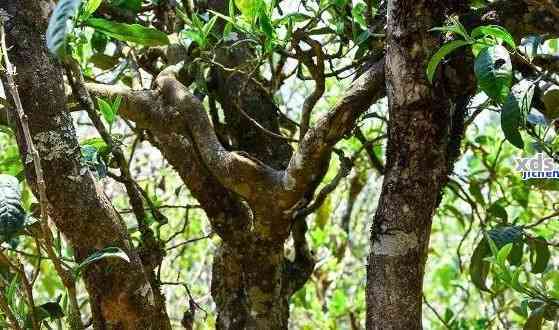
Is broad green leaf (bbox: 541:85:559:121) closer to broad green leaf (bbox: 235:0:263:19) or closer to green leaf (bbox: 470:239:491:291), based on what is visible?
green leaf (bbox: 470:239:491:291)

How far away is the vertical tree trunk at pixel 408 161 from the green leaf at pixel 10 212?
424mm

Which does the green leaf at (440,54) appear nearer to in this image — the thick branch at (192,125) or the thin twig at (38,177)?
the thick branch at (192,125)

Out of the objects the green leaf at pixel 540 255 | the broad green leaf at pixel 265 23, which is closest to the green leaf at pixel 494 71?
the broad green leaf at pixel 265 23

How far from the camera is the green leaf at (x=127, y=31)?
0.88 meters

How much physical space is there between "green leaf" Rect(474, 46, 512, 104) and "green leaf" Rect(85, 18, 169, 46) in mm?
410

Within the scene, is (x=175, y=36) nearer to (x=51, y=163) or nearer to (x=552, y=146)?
(x=51, y=163)

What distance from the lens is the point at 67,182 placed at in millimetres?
854

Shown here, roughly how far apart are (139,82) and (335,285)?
1322 millimetres

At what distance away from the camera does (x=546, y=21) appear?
0.86 meters

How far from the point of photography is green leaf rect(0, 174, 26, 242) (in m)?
0.76

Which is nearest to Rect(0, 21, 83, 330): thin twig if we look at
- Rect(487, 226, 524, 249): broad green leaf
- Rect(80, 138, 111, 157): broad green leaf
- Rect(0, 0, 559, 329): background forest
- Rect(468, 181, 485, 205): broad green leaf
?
Rect(0, 0, 559, 329): background forest

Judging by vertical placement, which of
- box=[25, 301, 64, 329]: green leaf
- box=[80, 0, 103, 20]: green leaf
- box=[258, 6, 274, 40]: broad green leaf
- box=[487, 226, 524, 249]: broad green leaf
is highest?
box=[258, 6, 274, 40]: broad green leaf

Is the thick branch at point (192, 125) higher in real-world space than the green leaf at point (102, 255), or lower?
higher

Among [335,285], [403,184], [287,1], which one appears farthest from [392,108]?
[335,285]
